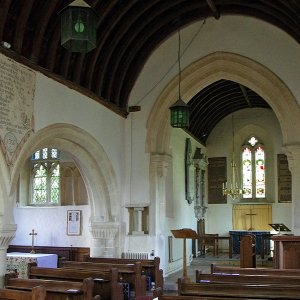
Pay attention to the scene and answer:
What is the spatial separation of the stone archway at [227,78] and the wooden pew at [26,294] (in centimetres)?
569

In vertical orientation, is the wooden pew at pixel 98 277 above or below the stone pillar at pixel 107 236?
below

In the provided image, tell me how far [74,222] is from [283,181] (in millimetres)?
7026

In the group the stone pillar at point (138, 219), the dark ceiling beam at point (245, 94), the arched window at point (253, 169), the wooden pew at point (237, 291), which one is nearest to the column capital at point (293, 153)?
the stone pillar at point (138, 219)

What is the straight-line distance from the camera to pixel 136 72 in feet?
30.8

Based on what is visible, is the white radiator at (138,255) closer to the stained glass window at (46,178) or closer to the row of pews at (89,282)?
the row of pews at (89,282)

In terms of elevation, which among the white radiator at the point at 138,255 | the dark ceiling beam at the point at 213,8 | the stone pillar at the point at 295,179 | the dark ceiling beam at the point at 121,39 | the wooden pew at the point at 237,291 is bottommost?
the white radiator at the point at 138,255

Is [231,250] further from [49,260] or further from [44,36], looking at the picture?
[44,36]

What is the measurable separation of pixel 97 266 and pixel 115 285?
3.41 ft

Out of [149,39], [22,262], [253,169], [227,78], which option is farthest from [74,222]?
[253,169]

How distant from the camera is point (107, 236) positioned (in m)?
8.85

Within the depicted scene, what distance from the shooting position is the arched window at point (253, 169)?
15492 millimetres

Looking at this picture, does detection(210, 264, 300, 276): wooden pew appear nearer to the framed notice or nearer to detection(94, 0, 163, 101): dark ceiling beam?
detection(94, 0, 163, 101): dark ceiling beam

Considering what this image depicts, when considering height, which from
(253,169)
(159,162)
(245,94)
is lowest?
(159,162)

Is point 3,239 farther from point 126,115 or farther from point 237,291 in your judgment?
point 126,115
